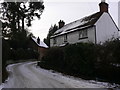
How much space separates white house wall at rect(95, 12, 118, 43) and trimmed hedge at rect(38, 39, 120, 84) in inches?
406

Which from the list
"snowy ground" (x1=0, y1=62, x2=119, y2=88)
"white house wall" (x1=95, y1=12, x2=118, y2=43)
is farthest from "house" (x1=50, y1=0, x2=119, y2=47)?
"snowy ground" (x1=0, y1=62, x2=119, y2=88)

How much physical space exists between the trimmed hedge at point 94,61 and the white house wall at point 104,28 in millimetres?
10318

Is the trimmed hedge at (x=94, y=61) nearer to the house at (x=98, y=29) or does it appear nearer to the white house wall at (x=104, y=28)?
the house at (x=98, y=29)

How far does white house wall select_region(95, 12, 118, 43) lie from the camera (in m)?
32.8

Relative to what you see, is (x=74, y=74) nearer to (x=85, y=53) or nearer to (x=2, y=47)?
(x=85, y=53)

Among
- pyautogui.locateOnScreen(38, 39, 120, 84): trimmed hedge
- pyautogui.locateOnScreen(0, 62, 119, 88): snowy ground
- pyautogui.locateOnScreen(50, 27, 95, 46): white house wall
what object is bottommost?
pyautogui.locateOnScreen(0, 62, 119, 88): snowy ground

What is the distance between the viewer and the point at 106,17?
114 ft

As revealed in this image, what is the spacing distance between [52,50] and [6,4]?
79.4 feet

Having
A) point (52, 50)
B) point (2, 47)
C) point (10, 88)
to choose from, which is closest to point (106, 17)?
point (52, 50)

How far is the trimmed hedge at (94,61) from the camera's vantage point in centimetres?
1606

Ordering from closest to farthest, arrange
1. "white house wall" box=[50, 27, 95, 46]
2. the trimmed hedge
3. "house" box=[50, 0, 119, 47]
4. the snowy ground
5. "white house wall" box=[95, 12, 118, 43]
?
the snowy ground, the trimmed hedge, "house" box=[50, 0, 119, 47], "white house wall" box=[50, 27, 95, 46], "white house wall" box=[95, 12, 118, 43]

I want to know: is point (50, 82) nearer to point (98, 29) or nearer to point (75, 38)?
point (98, 29)

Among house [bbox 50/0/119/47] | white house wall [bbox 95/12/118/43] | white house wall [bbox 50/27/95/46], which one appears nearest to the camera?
house [bbox 50/0/119/47]

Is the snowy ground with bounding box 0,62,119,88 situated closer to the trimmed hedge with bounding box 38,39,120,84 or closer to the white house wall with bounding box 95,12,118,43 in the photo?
the trimmed hedge with bounding box 38,39,120,84
